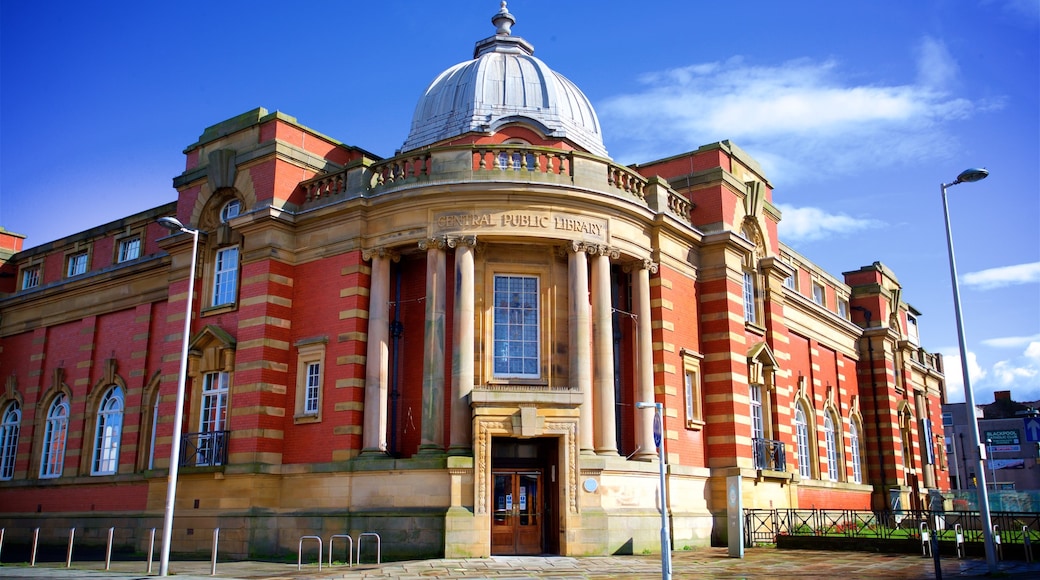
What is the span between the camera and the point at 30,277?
3922 cm

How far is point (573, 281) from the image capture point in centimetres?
2469

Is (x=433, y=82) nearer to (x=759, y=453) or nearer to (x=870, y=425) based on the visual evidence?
(x=759, y=453)

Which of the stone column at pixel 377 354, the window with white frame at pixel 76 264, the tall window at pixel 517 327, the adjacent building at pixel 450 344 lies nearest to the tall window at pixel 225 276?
the adjacent building at pixel 450 344

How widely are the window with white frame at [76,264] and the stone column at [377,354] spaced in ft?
57.5

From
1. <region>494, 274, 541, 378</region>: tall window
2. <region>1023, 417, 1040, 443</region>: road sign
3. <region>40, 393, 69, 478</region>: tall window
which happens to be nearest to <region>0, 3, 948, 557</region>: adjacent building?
<region>494, 274, 541, 378</region>: tall window

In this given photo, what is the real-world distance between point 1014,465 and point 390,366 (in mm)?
77585

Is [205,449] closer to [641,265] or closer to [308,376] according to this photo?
[308,376]

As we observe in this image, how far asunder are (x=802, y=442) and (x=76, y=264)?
31.0m

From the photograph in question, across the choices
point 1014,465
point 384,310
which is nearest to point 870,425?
point 384,310

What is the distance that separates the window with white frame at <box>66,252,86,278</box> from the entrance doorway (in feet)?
73.6

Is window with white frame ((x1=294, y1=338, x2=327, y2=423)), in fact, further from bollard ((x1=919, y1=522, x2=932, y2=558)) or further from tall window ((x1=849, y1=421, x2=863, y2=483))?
tall window ((x1=849, y1=421, x2=863, y2=483))

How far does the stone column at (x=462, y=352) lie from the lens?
23.0m

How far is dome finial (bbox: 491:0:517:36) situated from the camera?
36.7 metres

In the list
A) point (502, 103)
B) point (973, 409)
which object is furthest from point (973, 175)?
point (502, 103)
